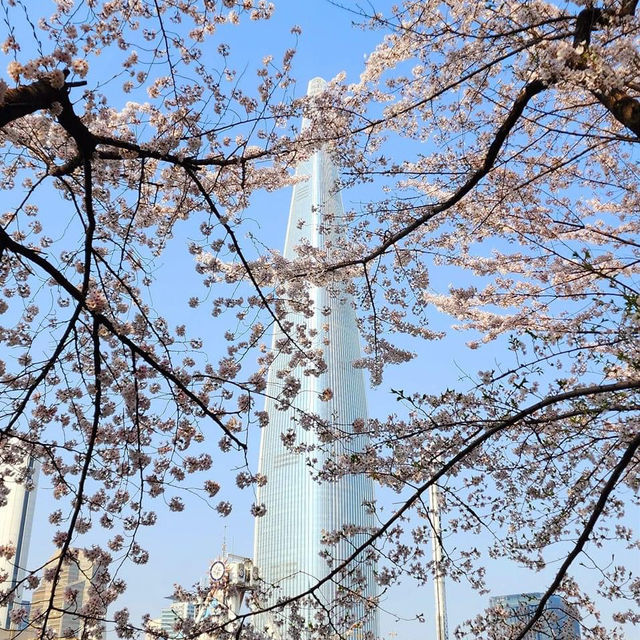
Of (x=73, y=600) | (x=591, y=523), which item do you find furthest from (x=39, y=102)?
(x=591, y=523)

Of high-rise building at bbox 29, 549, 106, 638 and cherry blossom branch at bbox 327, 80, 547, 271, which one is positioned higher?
cherry blossom branch at bbox 327, 80, 547, 271

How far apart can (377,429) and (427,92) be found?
2.56 m

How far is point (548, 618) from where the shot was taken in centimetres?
484

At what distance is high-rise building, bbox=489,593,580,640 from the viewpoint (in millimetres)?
4406

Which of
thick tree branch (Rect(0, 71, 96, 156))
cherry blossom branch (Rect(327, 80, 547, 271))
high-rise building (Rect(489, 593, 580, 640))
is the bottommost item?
high-rise building (Rect(489, 593, 580, 640))

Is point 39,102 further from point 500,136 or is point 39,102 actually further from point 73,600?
point 73,600

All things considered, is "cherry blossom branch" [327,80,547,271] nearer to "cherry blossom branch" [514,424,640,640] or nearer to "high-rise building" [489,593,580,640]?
"cherry blossom branch" [514,424,640,640]

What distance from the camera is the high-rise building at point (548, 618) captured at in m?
4.41

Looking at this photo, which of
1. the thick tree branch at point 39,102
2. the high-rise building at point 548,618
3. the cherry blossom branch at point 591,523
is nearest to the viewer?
the thick tree branch at point 39,102

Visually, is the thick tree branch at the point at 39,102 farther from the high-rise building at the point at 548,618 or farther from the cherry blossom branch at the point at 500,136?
the high-rise building at the point at 548,618

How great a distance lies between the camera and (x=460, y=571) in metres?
4.11

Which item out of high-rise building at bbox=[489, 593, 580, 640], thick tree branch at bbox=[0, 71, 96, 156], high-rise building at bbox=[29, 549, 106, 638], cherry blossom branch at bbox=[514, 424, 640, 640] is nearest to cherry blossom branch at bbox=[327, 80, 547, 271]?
cherry blossom branch at bbox=[514, 424, 640, 640]

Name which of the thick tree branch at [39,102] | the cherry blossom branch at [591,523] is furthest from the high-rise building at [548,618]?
the thick tree branch at [39,102]

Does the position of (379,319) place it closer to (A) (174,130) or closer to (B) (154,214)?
(B) (154,214)
